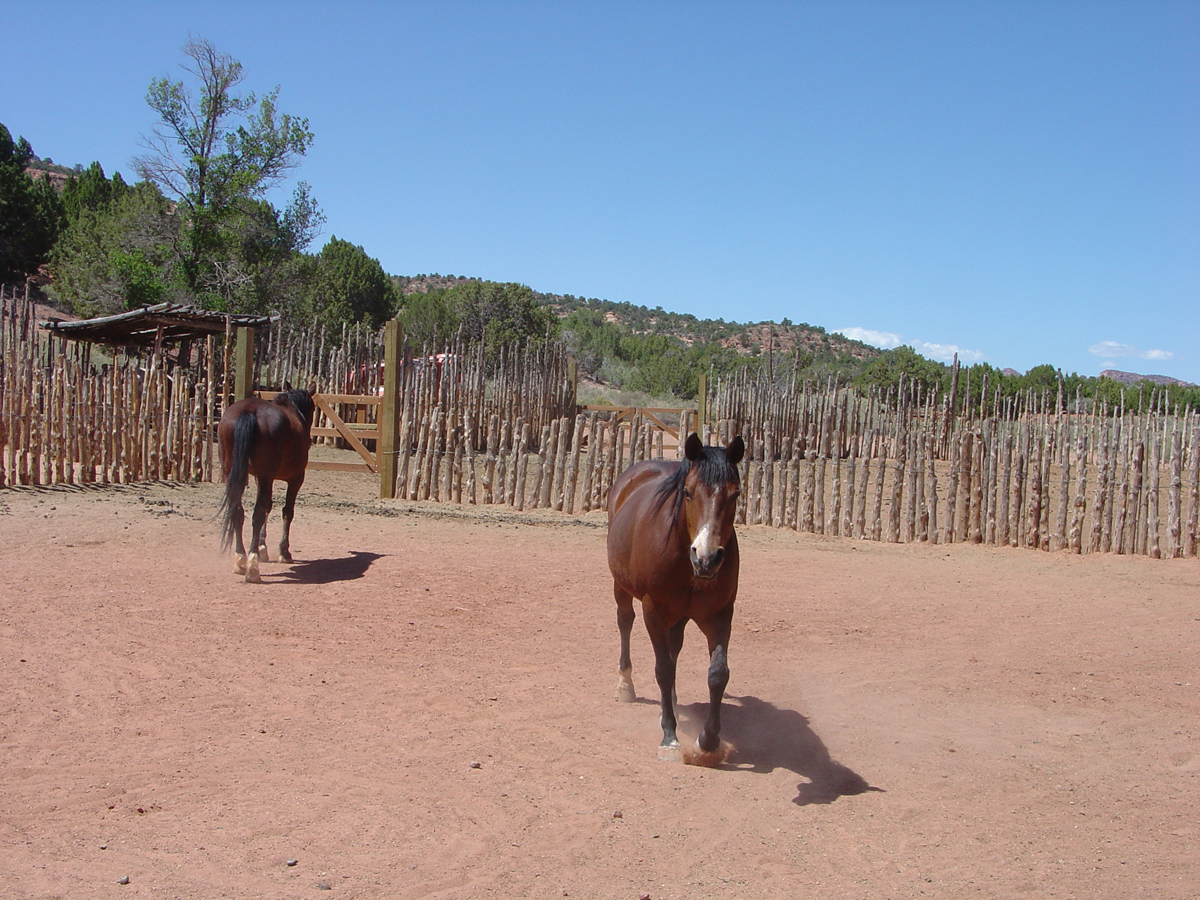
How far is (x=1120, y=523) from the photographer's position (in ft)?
32.3

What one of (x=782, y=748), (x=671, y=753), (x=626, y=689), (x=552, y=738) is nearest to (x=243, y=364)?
(x=626, y=689)

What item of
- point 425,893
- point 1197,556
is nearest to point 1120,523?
point 1197,556

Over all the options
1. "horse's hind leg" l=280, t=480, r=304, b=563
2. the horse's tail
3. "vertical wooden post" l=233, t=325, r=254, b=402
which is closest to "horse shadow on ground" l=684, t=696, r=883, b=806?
the horse's tail

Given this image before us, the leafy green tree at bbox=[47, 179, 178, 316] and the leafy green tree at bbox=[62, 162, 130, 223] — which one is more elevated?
the leafy green tree at bbox=[62, 162, 130, 223]

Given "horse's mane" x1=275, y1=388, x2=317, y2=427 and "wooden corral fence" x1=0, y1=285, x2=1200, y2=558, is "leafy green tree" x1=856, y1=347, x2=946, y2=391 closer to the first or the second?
"wooden corral fence" x1=0, y1=285, x2=1200, y2=558

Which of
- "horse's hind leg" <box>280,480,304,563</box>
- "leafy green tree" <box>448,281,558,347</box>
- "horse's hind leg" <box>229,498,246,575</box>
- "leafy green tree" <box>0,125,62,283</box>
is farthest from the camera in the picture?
"leafy green tree" <box>448,281,558,347</box>

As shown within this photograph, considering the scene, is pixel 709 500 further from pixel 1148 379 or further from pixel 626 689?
pixel 1148 379

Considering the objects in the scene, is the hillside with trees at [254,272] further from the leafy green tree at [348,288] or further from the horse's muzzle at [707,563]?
the horse's muzzle at [707,563]

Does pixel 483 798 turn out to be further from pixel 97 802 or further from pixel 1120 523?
pixel 1120 523

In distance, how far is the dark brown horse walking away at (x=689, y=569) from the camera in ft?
12.8

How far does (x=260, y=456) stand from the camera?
26.6 ft

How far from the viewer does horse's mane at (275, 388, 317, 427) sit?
8.83 m

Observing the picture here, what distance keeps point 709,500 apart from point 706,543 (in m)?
0.24

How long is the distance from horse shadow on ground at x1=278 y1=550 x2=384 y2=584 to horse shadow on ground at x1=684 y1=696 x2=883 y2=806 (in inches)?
154
